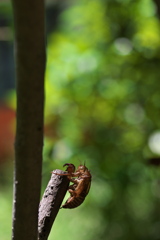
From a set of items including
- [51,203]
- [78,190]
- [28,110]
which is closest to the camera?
[28,110]

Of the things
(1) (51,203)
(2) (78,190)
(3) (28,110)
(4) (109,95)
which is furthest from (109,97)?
(3) (28,110)

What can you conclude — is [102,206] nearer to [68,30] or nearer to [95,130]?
[95,130]

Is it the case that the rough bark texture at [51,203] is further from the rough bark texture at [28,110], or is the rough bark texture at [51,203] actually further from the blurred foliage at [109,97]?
the blurred foliage at [109,97]

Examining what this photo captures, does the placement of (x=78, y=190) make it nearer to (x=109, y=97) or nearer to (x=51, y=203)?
(x=51, y=203)

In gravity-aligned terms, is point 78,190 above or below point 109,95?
below

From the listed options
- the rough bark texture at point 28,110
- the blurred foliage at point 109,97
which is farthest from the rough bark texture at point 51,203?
the blurred foliage at point 109,97

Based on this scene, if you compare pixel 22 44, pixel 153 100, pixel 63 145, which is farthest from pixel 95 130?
pixel 22 44
